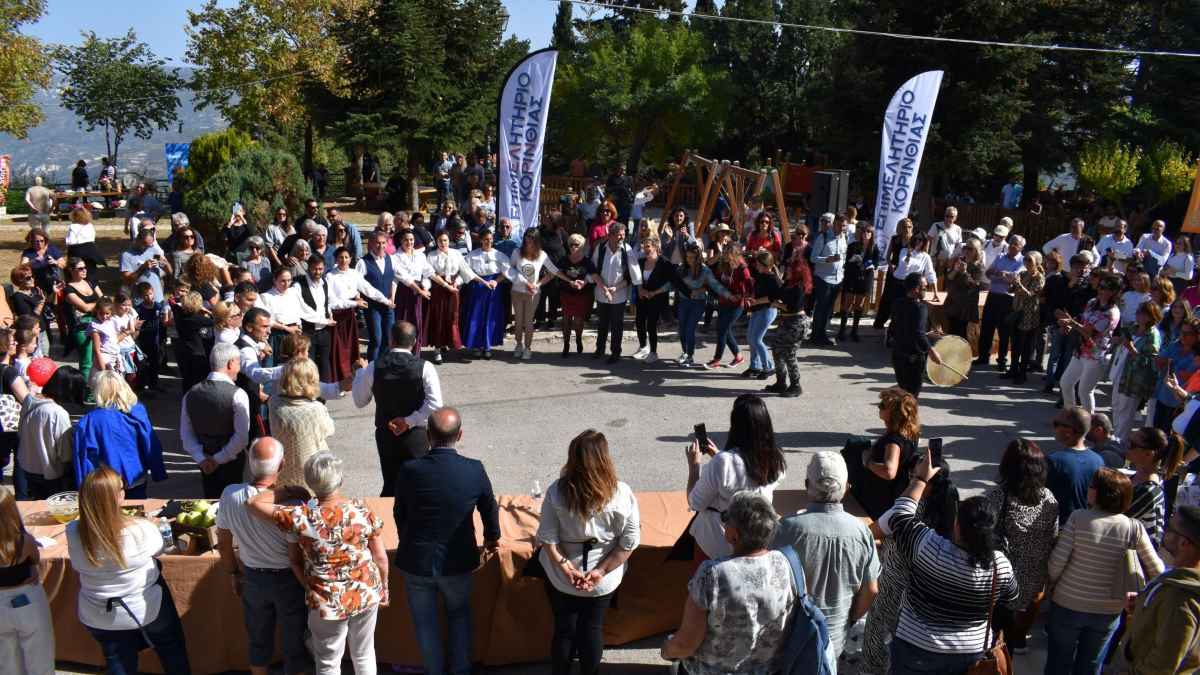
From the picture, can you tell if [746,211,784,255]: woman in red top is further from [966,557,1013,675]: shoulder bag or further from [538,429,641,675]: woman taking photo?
[966,557,1013,675]: shoulder bag

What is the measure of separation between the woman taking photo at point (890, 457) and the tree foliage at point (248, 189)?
12.9 m

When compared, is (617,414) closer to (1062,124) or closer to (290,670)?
(290,670)

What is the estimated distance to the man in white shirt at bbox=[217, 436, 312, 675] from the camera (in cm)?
477

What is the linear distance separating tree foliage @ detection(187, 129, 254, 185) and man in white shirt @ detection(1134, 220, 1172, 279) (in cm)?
1538

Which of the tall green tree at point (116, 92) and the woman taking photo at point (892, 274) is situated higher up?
the tall green tree at point (116, 92)

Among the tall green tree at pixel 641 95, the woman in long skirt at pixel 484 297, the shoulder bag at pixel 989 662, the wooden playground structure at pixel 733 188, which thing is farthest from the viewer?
the tall green tree at pixel 641 95

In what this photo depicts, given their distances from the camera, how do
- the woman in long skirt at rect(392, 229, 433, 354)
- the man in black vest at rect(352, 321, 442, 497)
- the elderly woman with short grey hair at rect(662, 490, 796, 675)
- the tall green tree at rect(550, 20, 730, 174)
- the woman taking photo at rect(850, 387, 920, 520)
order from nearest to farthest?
1. the elderly woman with short grey hair at rect(662, 490, 796, 675)
2. the woman taking photo at rect(850, 387, 920, 520)
3. the man in black vest at rect(352, 321, 442, 497)
4. the woman in long skirt at rect(392, 229, 433, 354)
5. the tall green tree at rect(550, 20, 730, 174)

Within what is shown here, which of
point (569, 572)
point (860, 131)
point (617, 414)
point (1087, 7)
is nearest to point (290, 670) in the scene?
point (569, 572)

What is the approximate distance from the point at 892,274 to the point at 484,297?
524 cm

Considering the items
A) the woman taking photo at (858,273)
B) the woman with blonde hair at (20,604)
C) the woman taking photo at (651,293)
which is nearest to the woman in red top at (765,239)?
the woman taking photo at (858,273)

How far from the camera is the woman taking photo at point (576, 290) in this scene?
1226 cm

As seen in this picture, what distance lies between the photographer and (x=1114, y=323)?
9852 mm

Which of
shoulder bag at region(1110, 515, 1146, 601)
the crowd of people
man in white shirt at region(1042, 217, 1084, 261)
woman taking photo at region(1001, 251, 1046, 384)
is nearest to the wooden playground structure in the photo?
man in white shirt at region(1042, 217, 1084, 261)

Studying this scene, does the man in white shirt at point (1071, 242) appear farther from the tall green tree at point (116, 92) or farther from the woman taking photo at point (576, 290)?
the tall green tree at point (116, 92)
